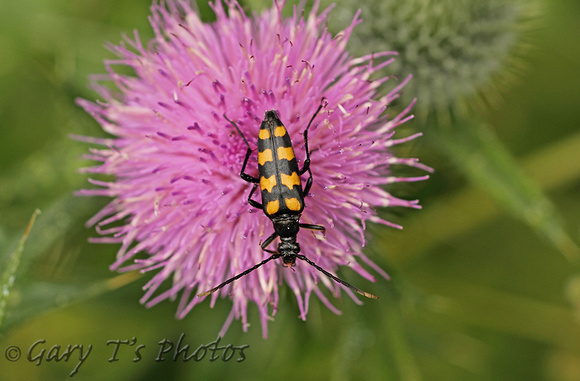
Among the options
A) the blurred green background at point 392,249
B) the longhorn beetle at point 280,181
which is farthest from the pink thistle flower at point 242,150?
the blurred green background at point 392,249

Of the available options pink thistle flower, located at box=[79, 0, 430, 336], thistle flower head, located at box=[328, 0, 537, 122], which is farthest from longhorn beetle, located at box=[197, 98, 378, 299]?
thistle flower head, located at box=[328, 0, 537, 122]

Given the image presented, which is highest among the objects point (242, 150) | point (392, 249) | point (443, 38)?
point (443, 38)

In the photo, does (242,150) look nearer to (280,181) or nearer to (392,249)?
(280,181)

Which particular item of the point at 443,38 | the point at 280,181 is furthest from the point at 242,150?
Result: the point at 443,38

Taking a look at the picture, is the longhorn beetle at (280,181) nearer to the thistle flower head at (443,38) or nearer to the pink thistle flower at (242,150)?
the pink thistle flower at (242,150)

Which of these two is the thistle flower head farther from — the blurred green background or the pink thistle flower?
the pink thistle flower

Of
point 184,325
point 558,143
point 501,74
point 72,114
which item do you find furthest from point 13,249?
point 558,143
